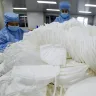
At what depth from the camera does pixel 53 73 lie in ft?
1.72

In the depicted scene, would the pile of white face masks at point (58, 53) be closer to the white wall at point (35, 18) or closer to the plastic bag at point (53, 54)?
the plastic bag at point (53, 54)

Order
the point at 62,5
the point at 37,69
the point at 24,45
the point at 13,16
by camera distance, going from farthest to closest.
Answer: the point at 62,5 < the point at 13,16 < the point at 24,45 < the point at 37,69

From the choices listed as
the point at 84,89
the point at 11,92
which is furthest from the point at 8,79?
the point at 84,89

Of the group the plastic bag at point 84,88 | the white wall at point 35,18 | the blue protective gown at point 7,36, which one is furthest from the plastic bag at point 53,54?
the white wall at point 35,18

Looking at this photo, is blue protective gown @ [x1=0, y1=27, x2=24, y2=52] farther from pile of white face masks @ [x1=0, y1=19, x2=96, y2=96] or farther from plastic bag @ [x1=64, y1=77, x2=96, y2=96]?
plastic bag @ [x1=64, y1=77, x2=96, y2=96]

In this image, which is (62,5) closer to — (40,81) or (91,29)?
(91,29)

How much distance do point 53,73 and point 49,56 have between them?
0.29 feet

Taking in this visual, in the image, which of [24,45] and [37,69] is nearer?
[37,69]

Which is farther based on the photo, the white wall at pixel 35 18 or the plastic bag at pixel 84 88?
the white wall at pixel 35 18

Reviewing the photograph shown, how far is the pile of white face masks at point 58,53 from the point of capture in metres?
0.53

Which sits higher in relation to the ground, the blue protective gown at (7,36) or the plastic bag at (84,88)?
the plastic bag at (84,88)

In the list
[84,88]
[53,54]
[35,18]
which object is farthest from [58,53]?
[35,18]

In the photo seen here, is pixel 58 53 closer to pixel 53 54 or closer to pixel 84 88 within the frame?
pixel 53 54

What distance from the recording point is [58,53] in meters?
0.60
